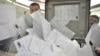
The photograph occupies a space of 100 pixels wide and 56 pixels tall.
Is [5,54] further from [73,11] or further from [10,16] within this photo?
[73,11]

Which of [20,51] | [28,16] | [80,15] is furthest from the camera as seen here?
[80,15]

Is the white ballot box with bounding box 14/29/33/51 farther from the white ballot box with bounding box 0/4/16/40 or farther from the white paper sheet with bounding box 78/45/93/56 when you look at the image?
the white paper sheet with bounding box 78/45/93/56

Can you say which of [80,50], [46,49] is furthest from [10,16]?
[80,50]

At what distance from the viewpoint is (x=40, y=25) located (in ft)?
2.21

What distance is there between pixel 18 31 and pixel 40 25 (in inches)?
5.3

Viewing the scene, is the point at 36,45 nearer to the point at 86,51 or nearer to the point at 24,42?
the point at 24,42

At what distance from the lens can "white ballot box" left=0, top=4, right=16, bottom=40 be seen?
0.61 meters

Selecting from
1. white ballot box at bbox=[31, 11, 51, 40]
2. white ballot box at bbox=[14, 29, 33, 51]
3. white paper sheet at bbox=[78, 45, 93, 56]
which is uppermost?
white ballot box at bbox=[31, 11, 51, 40]

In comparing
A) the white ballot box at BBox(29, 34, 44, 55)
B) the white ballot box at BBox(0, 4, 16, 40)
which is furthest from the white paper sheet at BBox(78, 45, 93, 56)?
the white ballot box at BBox(0, 4, 16, 40)

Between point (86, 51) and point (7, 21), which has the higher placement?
point (7, 21)

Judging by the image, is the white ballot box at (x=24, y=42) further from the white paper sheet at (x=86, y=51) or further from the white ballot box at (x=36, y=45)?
the white paper sheet at (x=86, y=51)

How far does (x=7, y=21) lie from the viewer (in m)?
0.64

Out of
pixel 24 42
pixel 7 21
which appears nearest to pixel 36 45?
pixel 24 42

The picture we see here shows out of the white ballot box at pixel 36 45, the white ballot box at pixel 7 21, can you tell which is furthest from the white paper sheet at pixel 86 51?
the white ballot box at pixel 7 21
